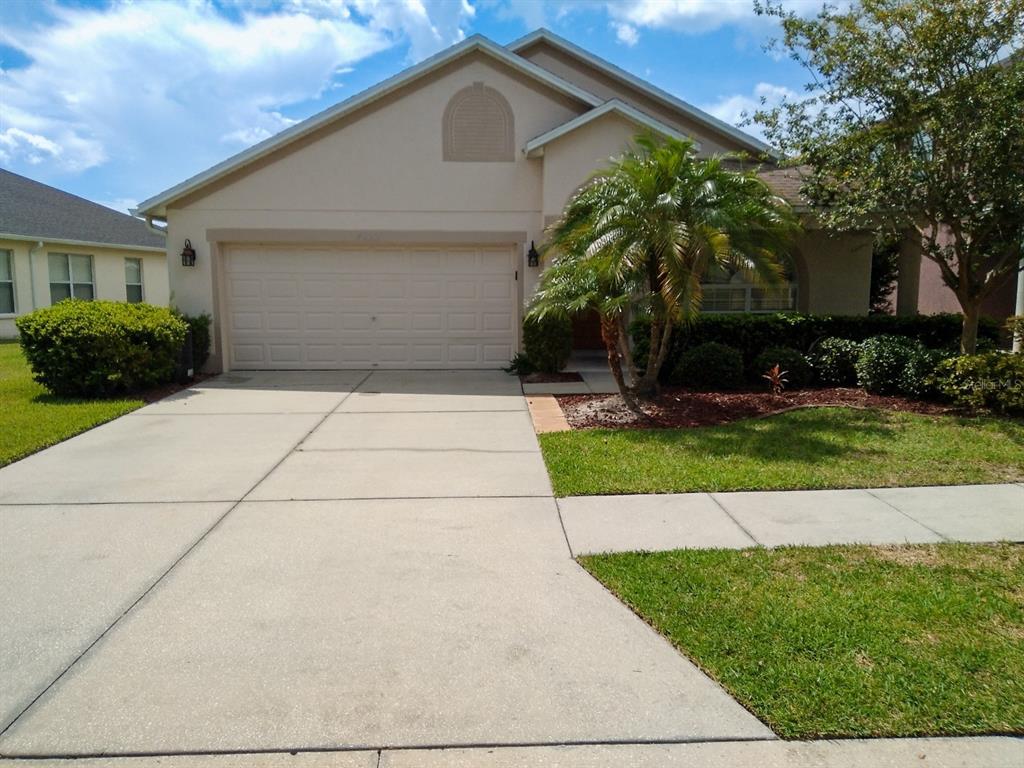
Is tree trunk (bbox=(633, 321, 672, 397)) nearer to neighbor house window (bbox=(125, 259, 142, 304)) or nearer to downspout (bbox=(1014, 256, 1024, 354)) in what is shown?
downspout (bbox=(1014, 256, 1024, 354))

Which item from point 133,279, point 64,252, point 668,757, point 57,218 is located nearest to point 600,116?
point 668,757

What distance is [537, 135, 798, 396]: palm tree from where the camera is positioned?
8.37 meters

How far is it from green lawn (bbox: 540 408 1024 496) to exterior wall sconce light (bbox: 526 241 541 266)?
222 inches

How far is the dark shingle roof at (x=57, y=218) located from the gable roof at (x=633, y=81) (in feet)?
38.1

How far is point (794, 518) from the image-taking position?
18.5 ft

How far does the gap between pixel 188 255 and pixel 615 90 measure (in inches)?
388

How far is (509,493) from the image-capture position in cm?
641

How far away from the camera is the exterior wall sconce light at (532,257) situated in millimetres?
13602

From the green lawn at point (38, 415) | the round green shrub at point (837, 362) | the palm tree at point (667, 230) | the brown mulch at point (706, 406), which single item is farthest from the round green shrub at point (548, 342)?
the green lawn at point (38, 415)

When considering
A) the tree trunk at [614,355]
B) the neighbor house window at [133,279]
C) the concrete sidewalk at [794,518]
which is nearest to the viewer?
the concrete sidewalk at [794,518]

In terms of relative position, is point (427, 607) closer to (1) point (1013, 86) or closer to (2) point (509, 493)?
(2) point (509, 493)

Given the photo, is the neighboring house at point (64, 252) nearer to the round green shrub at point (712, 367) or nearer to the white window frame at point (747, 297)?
the white window frame at point (747, 297)

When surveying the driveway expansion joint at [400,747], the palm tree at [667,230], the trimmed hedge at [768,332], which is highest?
the palm tree at [667,230]

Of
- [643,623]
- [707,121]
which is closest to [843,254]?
[707,121]
